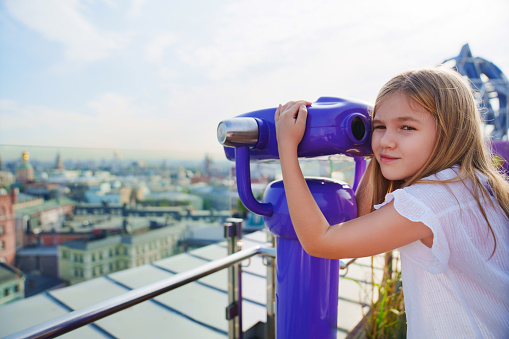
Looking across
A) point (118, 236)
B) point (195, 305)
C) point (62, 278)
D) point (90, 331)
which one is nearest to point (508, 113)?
point (195, 305)

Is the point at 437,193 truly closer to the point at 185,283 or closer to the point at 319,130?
the point at 319,130

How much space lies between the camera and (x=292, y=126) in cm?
60

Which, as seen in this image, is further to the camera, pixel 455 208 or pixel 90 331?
pixel 90 331

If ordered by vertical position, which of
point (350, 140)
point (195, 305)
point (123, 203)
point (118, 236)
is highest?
point (350, 140)

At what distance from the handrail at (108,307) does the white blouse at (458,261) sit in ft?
1.81

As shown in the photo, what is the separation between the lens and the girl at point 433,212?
545mm

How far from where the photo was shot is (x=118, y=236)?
113ft

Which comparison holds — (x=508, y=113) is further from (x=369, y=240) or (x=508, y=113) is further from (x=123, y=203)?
(x=123, y=203)

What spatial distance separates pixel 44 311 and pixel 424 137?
4257mm

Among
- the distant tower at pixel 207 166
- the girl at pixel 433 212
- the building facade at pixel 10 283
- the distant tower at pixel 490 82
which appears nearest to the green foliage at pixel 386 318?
the girl at pixel 433 212

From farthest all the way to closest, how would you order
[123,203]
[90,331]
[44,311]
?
[123,203], [44,311], [90,331]

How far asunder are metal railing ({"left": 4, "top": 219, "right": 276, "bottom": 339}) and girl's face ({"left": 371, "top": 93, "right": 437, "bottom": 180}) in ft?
1.87

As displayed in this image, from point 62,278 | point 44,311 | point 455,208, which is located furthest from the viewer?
point 62,278

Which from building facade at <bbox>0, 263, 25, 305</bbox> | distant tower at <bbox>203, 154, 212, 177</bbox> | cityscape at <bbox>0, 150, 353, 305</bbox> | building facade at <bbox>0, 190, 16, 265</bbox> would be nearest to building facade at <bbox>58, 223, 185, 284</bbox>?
cityscape at <bbox>0, 150, 353, 305</bbox>
